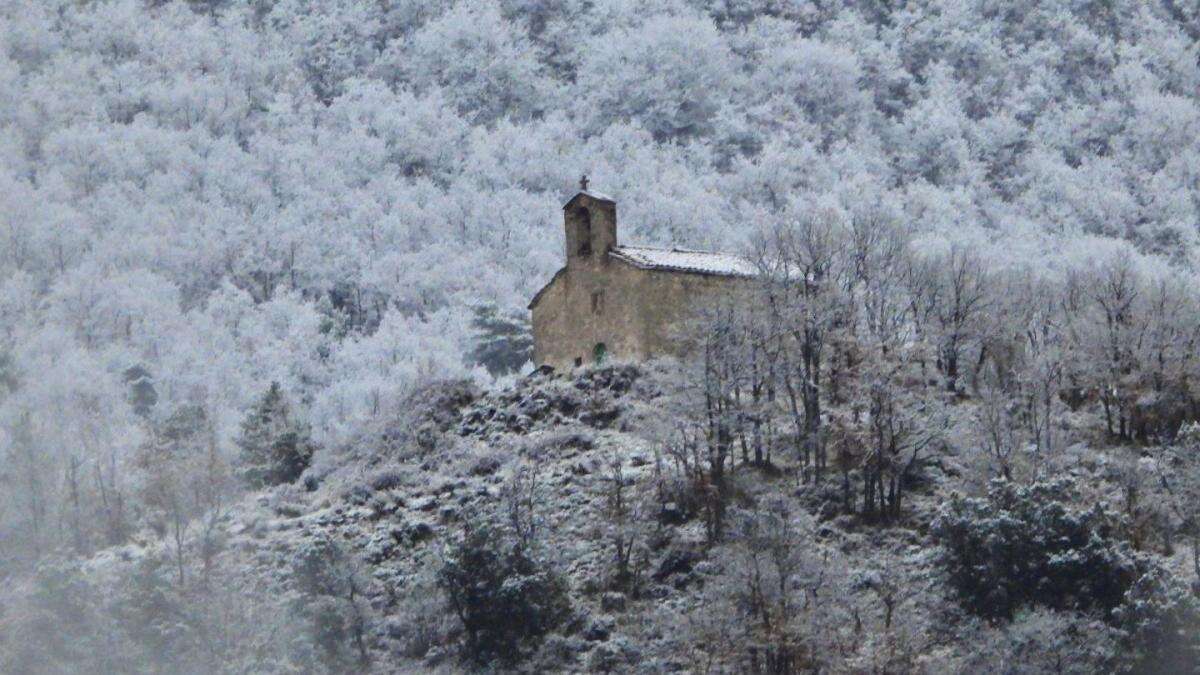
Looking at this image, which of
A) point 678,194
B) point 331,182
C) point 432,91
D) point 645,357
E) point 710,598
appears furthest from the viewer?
point 432,91

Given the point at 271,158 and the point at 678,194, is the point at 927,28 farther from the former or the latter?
the point at 271,158

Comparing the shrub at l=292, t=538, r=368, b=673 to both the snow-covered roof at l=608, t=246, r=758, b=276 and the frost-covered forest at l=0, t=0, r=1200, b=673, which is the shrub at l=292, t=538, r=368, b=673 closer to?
the frost-covered forest at l=0, t=0, r=1200, b=673

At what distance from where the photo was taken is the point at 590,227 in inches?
2386

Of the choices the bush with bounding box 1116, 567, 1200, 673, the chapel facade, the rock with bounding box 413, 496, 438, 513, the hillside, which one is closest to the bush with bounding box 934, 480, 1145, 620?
the hillside

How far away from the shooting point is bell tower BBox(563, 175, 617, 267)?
197 feet

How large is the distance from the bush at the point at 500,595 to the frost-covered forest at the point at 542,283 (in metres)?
0.13

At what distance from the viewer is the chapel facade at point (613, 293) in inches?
2290

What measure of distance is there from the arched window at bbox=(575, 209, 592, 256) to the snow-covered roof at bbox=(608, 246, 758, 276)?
40.0 inches

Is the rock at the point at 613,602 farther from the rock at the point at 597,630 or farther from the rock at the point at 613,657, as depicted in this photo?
the rock at the point at 613,657

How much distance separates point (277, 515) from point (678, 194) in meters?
78.0

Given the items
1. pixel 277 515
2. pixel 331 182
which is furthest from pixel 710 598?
pixel 331 182

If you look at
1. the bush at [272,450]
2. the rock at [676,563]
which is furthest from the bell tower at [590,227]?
the rock at [676,563]

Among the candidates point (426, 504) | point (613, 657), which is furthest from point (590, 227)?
point (613, 657)

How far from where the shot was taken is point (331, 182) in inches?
5600
